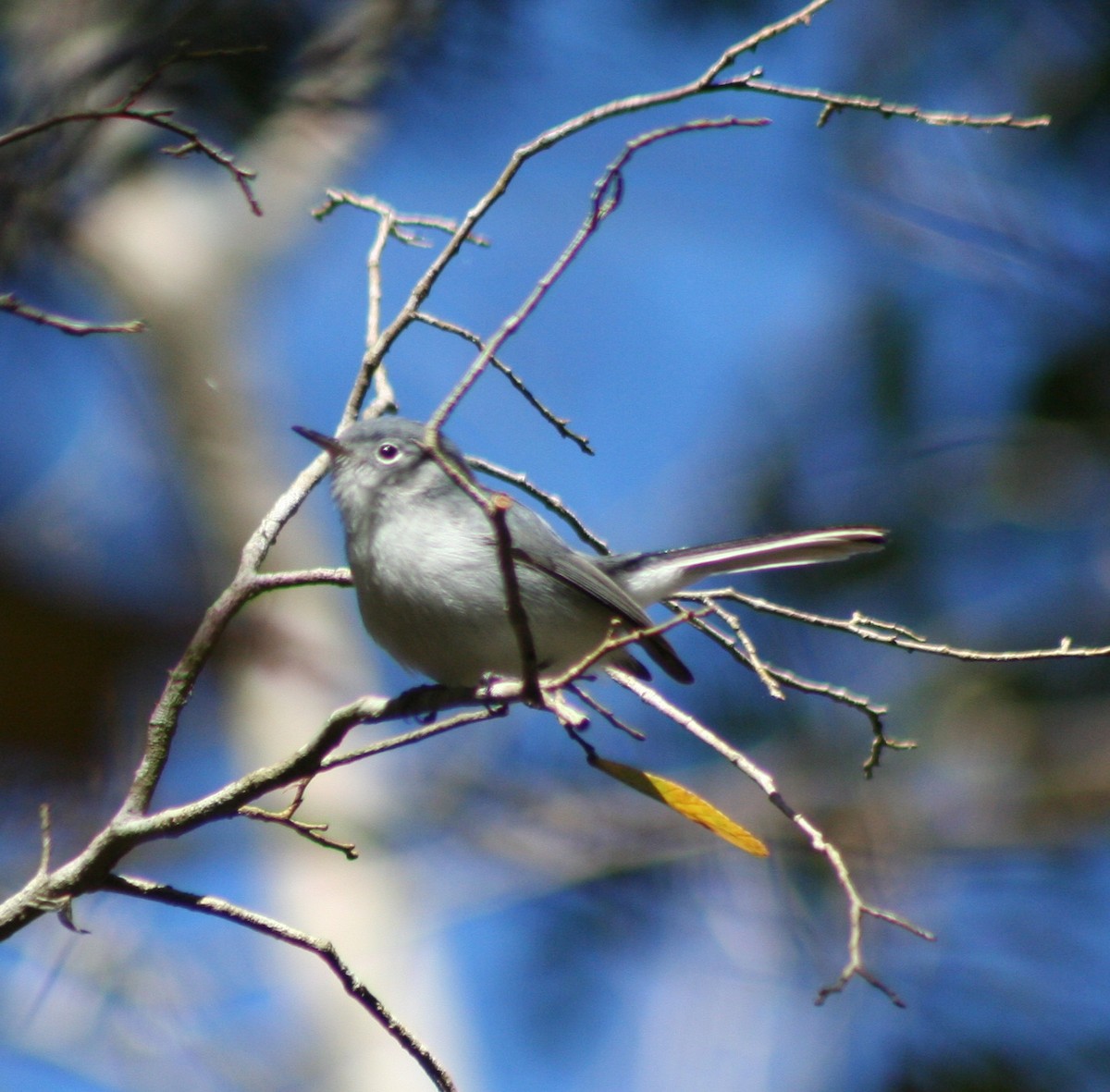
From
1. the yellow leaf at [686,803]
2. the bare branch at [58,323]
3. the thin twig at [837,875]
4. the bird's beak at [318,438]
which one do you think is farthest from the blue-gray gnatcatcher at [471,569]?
the bare branch at [58,323]

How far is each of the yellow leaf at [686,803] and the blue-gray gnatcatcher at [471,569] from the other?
47cm

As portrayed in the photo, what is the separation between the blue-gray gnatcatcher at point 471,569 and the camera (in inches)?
94.1

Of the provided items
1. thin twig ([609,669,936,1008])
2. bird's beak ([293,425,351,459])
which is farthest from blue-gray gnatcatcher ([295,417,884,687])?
thin twig ([609,669,936,1008])

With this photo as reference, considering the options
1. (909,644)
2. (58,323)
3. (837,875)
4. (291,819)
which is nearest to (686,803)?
(837,875)

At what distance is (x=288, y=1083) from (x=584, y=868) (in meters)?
2.09

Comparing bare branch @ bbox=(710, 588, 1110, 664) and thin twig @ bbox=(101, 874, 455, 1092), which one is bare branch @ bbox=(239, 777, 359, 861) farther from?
bare branch @ bbox=(710, 588, 1110, 664)

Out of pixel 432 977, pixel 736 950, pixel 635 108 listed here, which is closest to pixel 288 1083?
pixel 432 977

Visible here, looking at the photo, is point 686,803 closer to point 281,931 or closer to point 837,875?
point 837,875

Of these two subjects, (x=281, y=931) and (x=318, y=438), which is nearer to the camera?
(x=281, y=931)

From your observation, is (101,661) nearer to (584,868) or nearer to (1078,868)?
(584,868)

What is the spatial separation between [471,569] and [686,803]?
81cm

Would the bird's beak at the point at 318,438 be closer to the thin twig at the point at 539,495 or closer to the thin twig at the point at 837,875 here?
the thin twig at the point at 539,495

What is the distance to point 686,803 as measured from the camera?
1784 millimetres

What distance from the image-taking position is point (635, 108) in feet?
5.26
